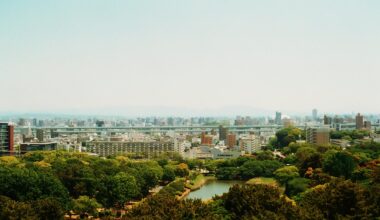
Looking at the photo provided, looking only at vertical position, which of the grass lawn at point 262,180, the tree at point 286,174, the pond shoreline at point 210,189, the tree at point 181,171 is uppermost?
the tree at point 286,174

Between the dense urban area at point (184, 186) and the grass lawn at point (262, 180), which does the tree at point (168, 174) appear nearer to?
the dense urban area at point (184, 186)

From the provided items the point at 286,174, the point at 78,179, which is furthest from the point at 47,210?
the point at 286,174

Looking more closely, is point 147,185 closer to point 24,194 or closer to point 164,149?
point 24,194

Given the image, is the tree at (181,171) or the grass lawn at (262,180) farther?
the tree at (181,171)

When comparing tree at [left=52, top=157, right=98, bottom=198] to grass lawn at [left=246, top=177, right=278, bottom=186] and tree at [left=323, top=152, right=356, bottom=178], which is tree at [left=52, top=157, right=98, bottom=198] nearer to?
grass lawn at [left=246, top=177, right=278, bottom=186]

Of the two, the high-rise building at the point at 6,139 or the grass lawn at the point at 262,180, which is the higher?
the high-rise building at the point at 6,139

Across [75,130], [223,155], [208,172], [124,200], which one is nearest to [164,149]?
[223,155]

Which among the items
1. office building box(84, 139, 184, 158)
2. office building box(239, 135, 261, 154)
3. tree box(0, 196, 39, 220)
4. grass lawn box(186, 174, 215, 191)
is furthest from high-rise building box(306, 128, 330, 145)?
tree box(0, 196, 39, 220)

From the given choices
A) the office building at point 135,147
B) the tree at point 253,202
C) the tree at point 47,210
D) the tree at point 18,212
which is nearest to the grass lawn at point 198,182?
the office building at point 135,147
